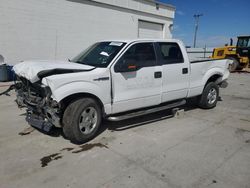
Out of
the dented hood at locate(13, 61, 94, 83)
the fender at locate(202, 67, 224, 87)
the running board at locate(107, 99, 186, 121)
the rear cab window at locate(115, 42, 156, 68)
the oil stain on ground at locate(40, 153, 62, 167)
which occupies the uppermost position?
the rear cab window at locate(115, 42, 156, 68)

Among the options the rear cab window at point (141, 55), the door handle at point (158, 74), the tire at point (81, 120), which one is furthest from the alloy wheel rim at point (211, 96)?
the tire at point (81, 120)

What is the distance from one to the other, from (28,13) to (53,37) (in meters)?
1.52

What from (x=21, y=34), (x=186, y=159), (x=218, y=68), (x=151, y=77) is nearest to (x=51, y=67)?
(x=151, y=77)

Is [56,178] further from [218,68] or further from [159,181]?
[218,68]

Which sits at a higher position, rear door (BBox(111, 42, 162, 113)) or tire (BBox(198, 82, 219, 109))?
rear door (BBox(111, 42, 162, 113))

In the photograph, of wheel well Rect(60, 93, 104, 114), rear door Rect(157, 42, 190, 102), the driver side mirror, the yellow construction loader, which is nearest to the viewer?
wheel well Rect(60, 93, 104, 114)

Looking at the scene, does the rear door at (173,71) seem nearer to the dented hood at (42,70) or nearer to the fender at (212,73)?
the fender at (212,73)

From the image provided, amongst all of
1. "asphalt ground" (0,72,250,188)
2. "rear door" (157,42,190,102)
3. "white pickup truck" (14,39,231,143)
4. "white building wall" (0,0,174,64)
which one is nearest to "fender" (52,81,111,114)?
"white pickup truck" (14,39,231,143)

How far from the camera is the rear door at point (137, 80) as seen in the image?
3916 millimetres

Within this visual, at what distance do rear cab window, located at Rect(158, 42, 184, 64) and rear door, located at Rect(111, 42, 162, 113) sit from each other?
29 cm

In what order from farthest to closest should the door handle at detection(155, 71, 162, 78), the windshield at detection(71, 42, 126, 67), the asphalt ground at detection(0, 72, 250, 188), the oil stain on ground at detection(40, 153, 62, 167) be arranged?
1. the door handle at detection(155, 71, 162, 78)
2. the windshield at detection(71, 42, 126, 67)
3. the oil stain on ground at detection(40, 153, 62, 167)
4. the asphalt ground at detection(0, 72, 250, 188)

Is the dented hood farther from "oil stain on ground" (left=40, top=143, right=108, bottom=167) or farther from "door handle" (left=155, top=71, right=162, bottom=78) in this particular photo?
"door handle" (left=155, top=71, right=162, bottom=78)

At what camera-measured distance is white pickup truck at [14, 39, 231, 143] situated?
3.40 meters

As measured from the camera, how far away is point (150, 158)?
3.22m
